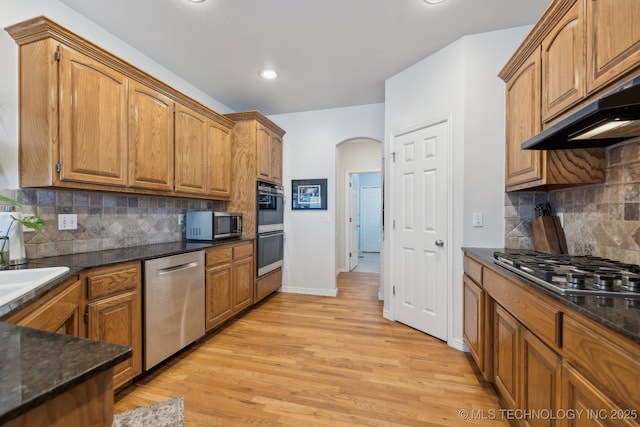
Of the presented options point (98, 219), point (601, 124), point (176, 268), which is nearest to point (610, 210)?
point (601, 124)

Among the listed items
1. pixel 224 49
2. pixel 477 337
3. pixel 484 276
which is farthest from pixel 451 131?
pixel 224 49

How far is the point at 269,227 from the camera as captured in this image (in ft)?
12.3

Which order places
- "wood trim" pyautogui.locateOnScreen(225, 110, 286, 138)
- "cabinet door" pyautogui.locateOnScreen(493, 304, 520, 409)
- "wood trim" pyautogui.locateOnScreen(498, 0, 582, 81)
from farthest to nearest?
"wood trim" pyautogui.locateOnScreen(225, 110, 286, 138) → "wood trim" pyautogui.locateOnScreen(498, 0, 582, 81) → "cabinet door" pyautogui.locateOnScreen(493, 304, 520, 409)

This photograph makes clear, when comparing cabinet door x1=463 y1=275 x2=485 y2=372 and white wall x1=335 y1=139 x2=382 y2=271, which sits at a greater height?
white wall x1=335 y1=139 x2=382 y2=271

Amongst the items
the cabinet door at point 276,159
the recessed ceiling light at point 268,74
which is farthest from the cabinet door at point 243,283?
the recessed ceiling light at point 268,74

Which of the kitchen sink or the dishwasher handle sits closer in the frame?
the kitchen sink

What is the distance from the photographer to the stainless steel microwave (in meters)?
2.95

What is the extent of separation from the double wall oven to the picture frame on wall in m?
0.20

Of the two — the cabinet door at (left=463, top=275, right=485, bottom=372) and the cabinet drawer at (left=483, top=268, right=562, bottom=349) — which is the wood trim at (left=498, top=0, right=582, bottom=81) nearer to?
the cabinet drawer at (left=483, top=268, right=562, bottom=349)

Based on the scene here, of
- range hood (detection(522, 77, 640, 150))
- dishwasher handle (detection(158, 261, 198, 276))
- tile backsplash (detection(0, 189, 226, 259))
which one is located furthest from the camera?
dishwasher handle (detection(158, 261, 198, 276))

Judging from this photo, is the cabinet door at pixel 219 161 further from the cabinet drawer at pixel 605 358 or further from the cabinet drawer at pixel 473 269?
the cabinet drawer at pixel 605 358

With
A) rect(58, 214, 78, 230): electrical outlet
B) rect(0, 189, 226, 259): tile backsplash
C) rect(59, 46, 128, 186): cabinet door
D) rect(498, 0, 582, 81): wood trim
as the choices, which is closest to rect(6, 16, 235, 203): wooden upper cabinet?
rect(59, 46, 128, 186): cabinet door

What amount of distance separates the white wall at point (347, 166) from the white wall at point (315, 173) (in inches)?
57.9

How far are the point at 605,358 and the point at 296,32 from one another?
2.73 m
